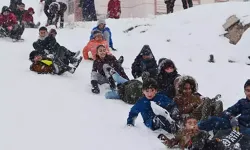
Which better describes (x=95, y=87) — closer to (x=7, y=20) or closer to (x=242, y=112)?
(x=242, y=112)

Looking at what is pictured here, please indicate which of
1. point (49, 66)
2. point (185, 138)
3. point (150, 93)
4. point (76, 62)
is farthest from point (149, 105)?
point (76, 62)

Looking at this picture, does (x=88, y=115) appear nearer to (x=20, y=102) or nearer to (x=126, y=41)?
(x=20, y=102)

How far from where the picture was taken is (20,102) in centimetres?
675

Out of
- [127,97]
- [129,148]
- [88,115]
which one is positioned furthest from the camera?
[127,97]

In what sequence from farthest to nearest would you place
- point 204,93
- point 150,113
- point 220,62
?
point 220,62
point 204,93
point 150,113

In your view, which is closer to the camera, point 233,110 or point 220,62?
point 233,110

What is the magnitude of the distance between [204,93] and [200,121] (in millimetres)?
2888

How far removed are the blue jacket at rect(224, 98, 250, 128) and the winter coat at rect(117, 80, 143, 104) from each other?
2.01m

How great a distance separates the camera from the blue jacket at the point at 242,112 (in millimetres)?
5456

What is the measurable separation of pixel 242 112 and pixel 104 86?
3410mm

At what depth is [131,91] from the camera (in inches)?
291

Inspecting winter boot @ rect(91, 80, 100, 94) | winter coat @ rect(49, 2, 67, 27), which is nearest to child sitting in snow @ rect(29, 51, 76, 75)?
winter boot @ rect(91, 80, 100, 94)

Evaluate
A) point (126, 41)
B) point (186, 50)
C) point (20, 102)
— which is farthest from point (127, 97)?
point (126, 41)

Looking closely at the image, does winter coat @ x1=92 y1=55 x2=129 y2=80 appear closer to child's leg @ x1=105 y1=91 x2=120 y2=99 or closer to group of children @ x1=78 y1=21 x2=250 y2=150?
group of children @ x1=78 y1=21 x2=250 y2=150
